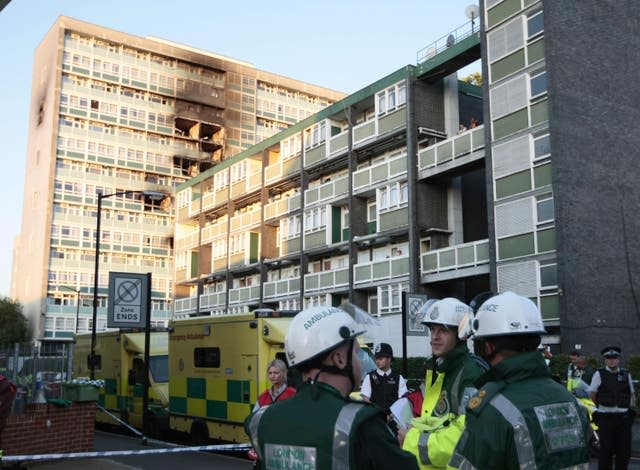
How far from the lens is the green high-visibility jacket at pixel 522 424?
3.04 meters

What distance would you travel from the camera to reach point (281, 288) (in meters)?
43.4

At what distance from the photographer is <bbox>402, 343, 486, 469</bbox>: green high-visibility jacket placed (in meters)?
4.03

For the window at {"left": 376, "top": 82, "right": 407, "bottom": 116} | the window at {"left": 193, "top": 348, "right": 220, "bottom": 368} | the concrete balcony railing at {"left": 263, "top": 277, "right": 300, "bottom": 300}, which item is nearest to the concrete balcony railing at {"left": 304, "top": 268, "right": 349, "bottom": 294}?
the concrete balcony railing at {"left": 263, "top": 277, "right": 300, "bottom": 300}

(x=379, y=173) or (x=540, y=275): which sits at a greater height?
(x=379, y=173)

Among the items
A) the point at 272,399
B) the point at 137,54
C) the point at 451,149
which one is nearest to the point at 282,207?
the point at 451,149

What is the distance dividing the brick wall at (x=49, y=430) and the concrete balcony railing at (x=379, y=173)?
22.8 meters

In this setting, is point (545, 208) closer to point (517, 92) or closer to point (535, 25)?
point (517, 92)

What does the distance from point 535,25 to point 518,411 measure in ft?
93.3

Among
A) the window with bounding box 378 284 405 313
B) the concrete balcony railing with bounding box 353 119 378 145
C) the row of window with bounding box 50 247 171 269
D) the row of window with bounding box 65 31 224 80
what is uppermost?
the row of window with bounding box 65 31 224 80

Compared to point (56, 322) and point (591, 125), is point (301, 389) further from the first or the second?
point (56, 322)

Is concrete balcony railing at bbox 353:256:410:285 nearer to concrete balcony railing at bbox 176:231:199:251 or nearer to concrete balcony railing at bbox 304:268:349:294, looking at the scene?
concrete balcony railing at bbox 304:268:349:294

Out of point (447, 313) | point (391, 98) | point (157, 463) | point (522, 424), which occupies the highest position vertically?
point (391, 98)

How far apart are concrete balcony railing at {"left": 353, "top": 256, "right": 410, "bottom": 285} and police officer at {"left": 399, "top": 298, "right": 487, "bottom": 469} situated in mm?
29150

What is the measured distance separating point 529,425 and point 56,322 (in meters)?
69.3
